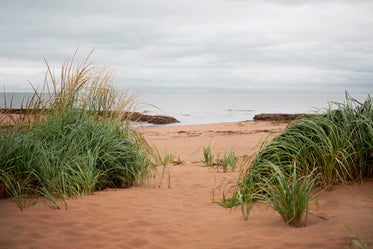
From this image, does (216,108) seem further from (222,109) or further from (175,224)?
(175,224)

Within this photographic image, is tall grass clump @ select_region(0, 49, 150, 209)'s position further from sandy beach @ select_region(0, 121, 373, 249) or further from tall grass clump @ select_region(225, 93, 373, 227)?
tall grass clump @ select_region(225, 93, 373, 227)

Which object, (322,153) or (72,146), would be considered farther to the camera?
(72,146)

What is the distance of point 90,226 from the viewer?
3314 mm

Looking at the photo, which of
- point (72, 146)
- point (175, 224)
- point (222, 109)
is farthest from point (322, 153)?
point (222, 109)

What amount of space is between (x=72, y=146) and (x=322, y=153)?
348cm

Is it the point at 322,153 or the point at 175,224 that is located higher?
the point at 322,153

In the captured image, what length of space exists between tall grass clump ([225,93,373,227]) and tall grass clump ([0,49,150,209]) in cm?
185

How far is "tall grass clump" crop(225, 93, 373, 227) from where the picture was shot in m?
3.87

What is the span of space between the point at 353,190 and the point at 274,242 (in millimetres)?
1613

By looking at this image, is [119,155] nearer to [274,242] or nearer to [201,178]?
[201,178]

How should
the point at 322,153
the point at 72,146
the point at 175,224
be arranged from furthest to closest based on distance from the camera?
the point at 72,146 < the point at 322,153 < the point at 175,224

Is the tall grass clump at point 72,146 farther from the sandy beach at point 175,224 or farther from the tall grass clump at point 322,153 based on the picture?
the tall grass clump at point 322,153

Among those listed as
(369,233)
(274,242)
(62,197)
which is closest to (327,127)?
(369,233)

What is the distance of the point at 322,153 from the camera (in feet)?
12.8
